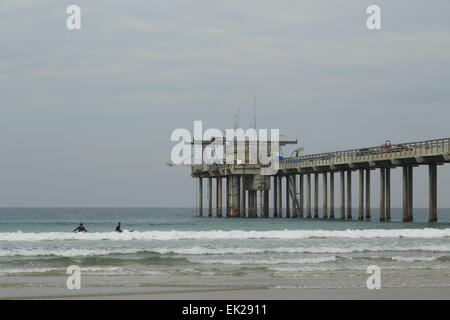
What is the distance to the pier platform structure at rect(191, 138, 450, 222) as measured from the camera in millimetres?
45375

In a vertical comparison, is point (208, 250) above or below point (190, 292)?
below

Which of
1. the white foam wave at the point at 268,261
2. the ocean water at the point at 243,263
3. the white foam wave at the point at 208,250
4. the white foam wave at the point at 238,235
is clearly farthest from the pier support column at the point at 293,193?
the white foam wave at the point at 268,261

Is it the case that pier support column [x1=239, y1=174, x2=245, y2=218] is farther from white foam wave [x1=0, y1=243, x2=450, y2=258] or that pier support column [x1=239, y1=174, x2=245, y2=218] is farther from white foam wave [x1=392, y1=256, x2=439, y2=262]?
white foam wave [x1=392, y1=256, x2=439, y2=262]

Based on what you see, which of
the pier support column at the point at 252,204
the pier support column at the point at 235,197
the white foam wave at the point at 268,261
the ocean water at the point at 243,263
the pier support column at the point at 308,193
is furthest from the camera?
the pier support column at the point at 252,204

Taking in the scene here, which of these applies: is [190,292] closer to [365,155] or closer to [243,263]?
[243,263]

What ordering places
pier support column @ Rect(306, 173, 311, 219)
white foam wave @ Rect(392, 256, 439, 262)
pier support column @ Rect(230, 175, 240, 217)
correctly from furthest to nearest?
pier support column @ Rect(230, 175, 240, 217) → pier support column @ Rect(306, 173, 311, 219) → white foam wave @ Rect(392, 256, 439, 262)

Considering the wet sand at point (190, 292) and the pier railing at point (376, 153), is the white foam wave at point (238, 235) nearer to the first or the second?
the pier railing at point (376, 153)

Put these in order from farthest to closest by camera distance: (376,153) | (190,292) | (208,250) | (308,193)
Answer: (308,193) < (376,153) < (208,250) < (190,292)

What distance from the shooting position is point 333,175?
199 feet

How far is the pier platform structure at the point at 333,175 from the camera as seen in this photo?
45.4m

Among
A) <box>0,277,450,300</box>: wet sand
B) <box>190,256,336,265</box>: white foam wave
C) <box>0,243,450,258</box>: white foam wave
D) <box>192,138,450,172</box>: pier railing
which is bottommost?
<box>0,243,450,258</box>: white foam wave

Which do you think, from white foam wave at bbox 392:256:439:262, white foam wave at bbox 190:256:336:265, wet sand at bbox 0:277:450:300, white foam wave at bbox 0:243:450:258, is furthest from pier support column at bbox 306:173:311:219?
wet sand at bbox 0:277:450:300

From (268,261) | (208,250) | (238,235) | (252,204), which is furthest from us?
(252,204)

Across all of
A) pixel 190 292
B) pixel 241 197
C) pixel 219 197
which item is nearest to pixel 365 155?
pixel 241 197
